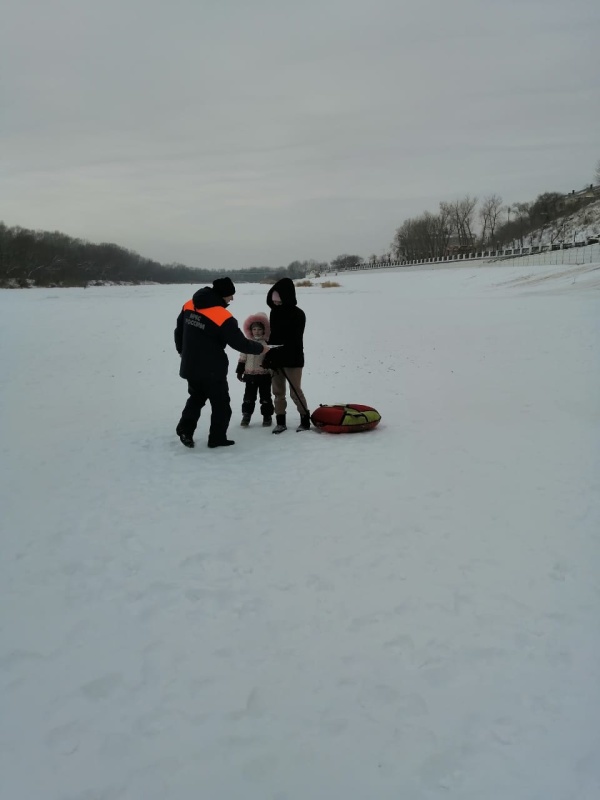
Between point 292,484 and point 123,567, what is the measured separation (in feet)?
6.45

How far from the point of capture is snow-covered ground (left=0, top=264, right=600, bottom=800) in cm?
246

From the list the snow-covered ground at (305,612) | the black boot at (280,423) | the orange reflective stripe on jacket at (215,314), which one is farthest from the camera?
the black boot at (280,423)

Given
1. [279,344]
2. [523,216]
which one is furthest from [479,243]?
[279,344]

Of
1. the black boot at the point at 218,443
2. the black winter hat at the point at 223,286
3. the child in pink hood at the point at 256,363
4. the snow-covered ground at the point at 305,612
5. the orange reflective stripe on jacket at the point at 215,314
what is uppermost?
the black winter hat at the point at 223,286

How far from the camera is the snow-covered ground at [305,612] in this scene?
2459mm

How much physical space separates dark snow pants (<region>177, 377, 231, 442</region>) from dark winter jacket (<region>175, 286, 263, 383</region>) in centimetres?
10

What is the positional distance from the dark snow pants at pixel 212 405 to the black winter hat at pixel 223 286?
39.0 inches

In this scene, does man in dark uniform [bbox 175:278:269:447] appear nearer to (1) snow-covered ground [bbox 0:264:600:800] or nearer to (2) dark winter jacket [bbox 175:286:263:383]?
(2) dark winter jacket [bbox 175:286:263:383]

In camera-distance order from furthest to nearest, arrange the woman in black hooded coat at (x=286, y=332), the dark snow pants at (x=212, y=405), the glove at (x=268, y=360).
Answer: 1. the glove at (x=268, y=360)
2. the woman in black hooded coat at (x=286, y=332)
3. the dark snow pants at (x=212, y=405)

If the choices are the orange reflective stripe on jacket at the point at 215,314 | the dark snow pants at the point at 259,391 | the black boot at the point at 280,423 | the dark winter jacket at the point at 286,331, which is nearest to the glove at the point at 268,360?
the dark winter jacket at the point at 286,331

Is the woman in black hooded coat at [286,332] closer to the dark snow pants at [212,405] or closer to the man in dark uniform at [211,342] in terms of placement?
the man in dark uniform at [211,342]

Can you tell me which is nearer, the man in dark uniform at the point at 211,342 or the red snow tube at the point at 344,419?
the man in dark uniform at the point at 211,342

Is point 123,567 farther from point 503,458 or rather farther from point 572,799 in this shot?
point 503,458

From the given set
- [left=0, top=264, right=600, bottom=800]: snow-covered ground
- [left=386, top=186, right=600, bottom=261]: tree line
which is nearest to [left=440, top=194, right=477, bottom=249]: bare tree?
[left=386, top=186, right=600, bottom=261]: tree line
